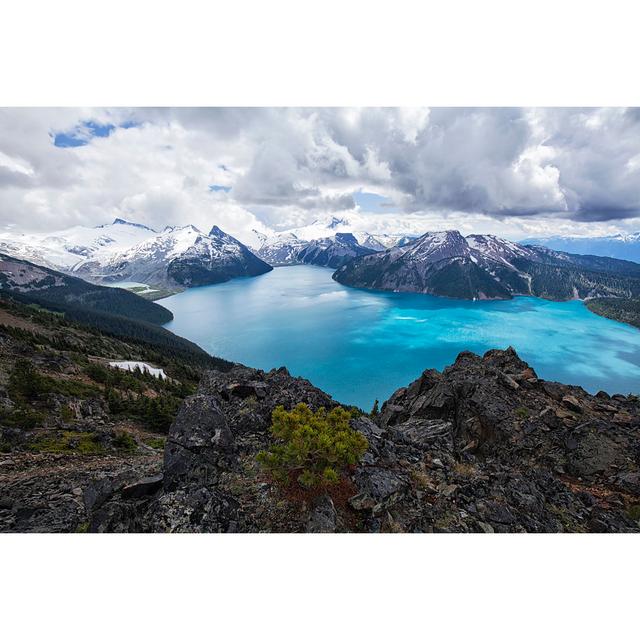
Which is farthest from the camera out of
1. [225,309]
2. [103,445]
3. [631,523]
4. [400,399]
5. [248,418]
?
[225,309]

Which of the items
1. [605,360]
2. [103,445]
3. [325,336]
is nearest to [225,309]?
[325,336]

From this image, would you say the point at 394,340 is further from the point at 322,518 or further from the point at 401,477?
the point at 322,518

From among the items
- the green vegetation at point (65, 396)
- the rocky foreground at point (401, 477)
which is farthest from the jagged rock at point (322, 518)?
the green vegetation at point (65, 396)

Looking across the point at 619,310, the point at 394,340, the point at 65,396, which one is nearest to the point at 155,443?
the point at 65,396

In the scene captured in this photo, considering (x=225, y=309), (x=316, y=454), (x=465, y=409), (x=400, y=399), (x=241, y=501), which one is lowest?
(x=225, y=309)

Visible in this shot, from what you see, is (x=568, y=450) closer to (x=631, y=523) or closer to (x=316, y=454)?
(x=631, y=523)

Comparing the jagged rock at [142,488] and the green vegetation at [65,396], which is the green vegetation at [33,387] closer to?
the green vegetation at [65,396]
